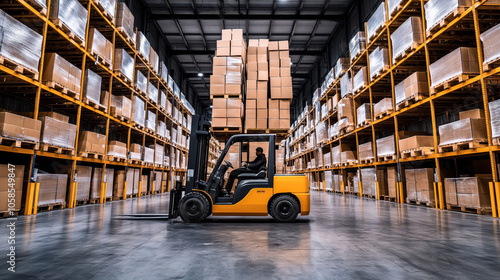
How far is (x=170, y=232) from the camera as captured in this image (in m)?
3.45

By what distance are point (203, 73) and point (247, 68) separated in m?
13.7

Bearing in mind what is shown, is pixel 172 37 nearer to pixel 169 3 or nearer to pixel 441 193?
pixel 169 3

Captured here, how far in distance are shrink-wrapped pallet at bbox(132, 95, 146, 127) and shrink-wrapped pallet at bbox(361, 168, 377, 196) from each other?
830cm

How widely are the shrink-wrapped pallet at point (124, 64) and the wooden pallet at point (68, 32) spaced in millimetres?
1762

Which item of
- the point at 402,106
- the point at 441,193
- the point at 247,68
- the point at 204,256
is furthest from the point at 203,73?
the point at 204,256

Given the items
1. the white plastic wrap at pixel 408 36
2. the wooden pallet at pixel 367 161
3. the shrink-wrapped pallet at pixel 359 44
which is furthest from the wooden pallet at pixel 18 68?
the shrink-wrapped pallet at pixel 359 44

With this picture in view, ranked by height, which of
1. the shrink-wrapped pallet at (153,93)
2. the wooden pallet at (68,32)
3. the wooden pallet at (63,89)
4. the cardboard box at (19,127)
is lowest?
the cardboard box at (19,127)

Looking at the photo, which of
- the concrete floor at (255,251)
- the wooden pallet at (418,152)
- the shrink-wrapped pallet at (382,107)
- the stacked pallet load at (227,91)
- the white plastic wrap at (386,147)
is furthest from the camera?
the shrink-wrapped pallet at (382,107)

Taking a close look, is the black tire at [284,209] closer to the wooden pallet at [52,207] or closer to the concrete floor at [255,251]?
the concrete floor at [255,251]

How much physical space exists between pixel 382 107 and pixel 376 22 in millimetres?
2684

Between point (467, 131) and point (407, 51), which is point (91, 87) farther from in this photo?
point (467, 131)

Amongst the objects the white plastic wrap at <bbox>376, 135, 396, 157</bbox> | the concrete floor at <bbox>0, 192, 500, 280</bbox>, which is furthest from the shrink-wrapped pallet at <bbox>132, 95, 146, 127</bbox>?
the white plastic wrap at <bbox>376, 135, 396, 157</bbox>

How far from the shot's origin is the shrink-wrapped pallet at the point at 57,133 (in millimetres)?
5379

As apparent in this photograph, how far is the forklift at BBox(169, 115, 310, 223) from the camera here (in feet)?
14.1
